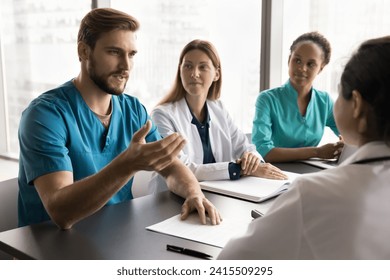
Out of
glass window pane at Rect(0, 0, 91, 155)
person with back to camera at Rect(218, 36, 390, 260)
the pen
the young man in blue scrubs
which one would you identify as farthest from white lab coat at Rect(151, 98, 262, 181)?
person with back to camera at Rect(218, 36, 390, 260)

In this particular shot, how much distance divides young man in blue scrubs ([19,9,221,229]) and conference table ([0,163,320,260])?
0.06 m

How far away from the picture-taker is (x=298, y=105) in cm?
251

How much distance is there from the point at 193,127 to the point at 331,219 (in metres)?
1.45

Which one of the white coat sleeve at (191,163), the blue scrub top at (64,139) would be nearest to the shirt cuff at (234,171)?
the white coat sleeve at (191,163)

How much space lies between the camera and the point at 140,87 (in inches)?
107

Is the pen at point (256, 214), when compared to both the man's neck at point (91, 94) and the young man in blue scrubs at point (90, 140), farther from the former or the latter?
the man's neck at point (91, 94)

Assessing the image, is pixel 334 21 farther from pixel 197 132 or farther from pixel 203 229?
pixel 203 229

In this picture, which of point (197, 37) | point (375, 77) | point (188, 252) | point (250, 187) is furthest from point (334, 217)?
point (197, 37)

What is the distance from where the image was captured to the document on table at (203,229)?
1.15 metres

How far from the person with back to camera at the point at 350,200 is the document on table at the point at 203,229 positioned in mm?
312

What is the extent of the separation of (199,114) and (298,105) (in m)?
0.63

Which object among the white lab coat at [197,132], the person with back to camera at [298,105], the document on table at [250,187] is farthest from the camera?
the person with back to camera at [298,105]
